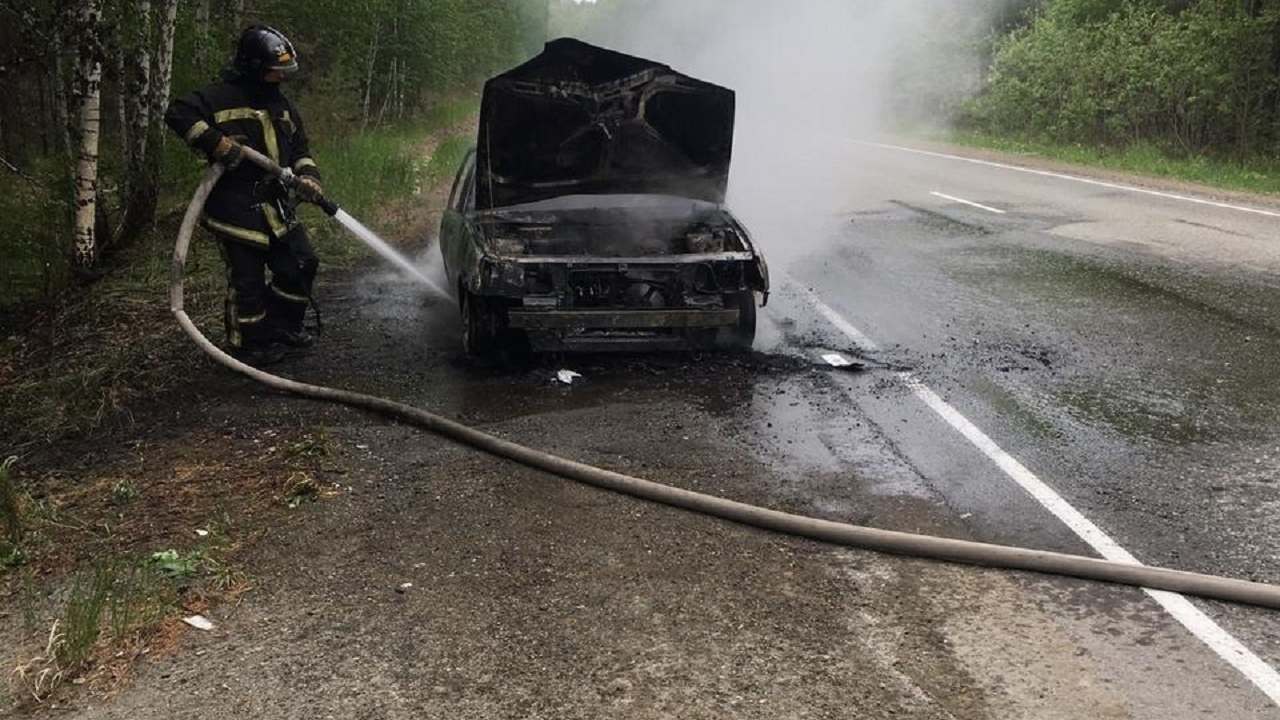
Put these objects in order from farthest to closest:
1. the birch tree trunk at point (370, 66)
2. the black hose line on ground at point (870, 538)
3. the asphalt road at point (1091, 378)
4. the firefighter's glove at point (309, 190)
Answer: the birch tree trunk at point (370, 66)
the firefighter's glove at point (309, 190)
the asphalt road at point (1091, 378)
the black hose line on ground at point (870, 538)

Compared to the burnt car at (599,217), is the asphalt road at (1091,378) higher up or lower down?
lower down

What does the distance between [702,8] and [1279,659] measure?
14452 mm

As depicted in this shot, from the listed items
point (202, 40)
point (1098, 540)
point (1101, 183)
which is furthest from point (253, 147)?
point (1101, 183)

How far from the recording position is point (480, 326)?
21.3 feet

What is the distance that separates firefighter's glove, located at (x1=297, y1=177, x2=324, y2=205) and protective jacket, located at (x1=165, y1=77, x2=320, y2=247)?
11cm

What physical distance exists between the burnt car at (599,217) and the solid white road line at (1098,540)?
1.31 meters

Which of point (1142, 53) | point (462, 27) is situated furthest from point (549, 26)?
point (1142, 53)

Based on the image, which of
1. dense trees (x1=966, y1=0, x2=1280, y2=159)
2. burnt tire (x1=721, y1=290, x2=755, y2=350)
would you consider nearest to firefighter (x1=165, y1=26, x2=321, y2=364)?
burnt tire (x1=721, y1=290, x2=755, y2=350)

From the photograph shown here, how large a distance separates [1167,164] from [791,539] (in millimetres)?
17417

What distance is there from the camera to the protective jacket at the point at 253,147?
6.25 meters

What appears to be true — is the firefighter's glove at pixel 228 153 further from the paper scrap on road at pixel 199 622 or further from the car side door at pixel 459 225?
the paper scrap on road at pixel 199 622

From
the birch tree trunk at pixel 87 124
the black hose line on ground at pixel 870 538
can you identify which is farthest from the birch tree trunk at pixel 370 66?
the black hose line on ground at pixel 870 538

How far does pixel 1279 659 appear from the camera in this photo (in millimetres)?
3227

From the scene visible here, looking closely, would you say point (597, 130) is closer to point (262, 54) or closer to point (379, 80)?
point (262, 54)
